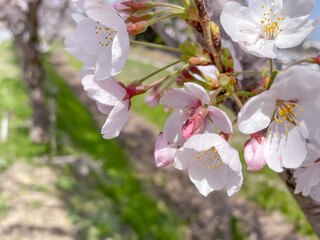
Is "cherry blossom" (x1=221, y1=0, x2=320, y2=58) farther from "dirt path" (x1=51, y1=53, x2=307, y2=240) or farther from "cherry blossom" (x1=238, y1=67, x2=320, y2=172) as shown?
"dirt path" (x1=51, y1=53, x2=307, y2=240)

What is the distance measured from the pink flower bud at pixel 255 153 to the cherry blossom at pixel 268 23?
0.22 m

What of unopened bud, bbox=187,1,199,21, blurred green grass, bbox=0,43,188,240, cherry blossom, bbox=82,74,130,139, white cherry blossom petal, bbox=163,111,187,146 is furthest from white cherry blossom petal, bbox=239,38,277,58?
blurred green grass, bbox=0,43,188,240

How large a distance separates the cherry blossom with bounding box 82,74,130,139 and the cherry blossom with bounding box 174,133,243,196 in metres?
0.21

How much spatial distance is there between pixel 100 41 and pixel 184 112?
0.34m

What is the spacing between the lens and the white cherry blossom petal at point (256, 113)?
0.78 metres

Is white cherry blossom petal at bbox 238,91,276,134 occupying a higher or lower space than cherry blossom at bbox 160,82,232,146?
higher

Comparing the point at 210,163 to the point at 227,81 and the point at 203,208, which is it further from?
the point at 203,208

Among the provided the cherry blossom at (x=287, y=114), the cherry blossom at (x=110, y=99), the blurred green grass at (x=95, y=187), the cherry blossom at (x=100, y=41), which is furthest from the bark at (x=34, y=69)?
the cherry blossom at (x=287, y=114)

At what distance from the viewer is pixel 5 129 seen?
6516 millimetres

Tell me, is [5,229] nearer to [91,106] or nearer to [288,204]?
[288,204]

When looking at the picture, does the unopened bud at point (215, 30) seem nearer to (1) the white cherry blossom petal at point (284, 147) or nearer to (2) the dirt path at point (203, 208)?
(1) the white cherry blossom petal at point (284, 147)

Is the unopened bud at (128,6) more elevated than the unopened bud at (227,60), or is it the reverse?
the unopened bud at (128,6)

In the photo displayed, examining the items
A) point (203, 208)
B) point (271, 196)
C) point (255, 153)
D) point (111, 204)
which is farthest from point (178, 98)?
point (271, 196)

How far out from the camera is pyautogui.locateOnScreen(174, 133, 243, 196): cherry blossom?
0.85m
